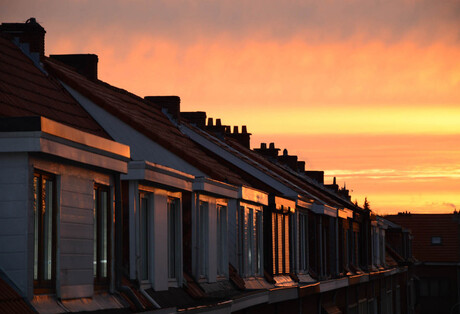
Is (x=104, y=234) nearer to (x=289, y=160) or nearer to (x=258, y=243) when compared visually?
(x=258, y=243)

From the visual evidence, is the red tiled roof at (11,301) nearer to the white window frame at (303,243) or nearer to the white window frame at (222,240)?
the white window frame at (222,240)

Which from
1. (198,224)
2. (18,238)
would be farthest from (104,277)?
(198,224)

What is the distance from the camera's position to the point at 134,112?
23.8m

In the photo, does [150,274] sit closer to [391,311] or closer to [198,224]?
[198,224]

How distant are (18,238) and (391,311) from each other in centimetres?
4996

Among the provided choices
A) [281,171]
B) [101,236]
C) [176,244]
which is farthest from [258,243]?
[281,171]

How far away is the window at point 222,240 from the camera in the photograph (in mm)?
21953

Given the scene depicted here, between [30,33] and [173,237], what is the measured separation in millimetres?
5459

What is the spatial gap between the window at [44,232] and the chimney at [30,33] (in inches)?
342

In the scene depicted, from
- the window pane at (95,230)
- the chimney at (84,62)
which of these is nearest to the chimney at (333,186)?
the chimney at (84,62)

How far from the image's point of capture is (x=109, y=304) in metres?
13.9

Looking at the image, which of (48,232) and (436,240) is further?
(436,240)

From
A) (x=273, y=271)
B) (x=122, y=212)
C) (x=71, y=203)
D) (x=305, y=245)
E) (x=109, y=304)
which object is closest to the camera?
(x=71, y=203)

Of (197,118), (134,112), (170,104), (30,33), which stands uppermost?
(197,118)
